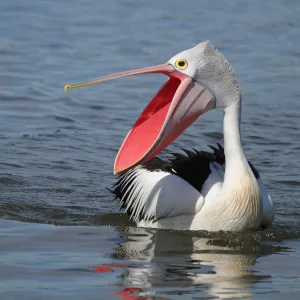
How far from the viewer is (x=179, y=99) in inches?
238

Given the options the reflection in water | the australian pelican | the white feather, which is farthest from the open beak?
the reflection in water

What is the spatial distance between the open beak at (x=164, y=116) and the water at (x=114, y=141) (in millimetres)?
557

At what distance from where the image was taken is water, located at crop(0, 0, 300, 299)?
534 cm

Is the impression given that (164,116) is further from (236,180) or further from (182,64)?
(236,180)

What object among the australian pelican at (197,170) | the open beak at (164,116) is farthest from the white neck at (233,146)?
the open beak at (164,116)

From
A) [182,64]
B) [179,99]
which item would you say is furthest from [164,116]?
[182,64]

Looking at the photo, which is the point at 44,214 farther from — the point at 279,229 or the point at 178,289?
the point at 178,289

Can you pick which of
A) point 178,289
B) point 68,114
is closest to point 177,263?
point 178,289

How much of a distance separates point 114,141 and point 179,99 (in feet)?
9.59

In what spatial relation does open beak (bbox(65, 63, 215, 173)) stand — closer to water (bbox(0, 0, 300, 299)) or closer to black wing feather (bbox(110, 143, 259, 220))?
black wing feather (bbox(110, 143, 259, 220))

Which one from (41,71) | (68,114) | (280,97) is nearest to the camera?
(68,114)

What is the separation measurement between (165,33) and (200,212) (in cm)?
753

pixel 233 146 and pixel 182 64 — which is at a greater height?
pixel 182 64

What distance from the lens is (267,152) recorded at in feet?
28.9
